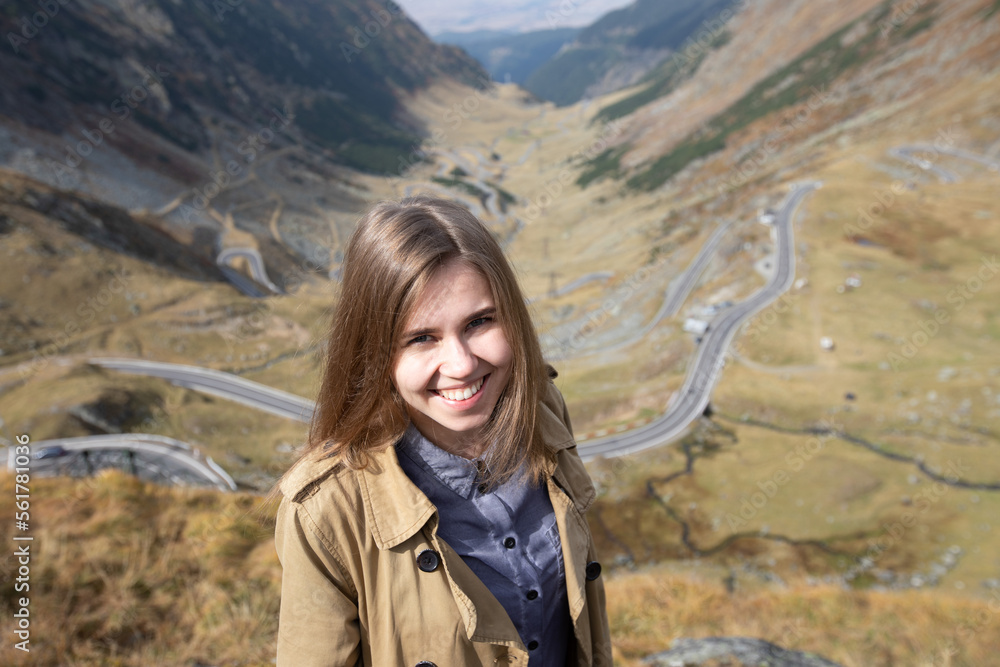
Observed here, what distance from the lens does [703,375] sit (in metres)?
52.7

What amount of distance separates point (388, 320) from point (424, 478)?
100cm

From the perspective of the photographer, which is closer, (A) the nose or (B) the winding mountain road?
(A) the nose

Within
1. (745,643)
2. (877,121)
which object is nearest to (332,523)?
(745,643)

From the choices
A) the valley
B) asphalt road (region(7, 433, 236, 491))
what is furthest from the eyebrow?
asphalt road (region(7, 433, 236, 491))

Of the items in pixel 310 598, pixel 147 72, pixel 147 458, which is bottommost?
pixel 310 598

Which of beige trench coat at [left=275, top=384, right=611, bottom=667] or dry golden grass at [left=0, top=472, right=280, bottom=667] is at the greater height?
dry golden grass at [left=0, top=472, right=280, bottom=667]

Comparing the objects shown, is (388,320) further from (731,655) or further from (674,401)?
(674,401)

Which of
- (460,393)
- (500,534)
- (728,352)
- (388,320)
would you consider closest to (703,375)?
(728,352)

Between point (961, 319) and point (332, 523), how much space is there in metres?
64.7

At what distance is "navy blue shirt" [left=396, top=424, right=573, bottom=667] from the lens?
3.27 m

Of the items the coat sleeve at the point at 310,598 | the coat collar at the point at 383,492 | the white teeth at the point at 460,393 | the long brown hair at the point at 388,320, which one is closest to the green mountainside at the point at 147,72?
the long brown hair at the point at 388,320

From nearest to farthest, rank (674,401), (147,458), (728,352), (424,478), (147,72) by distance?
1. (424,478)
2. (147,458)
3. (674,401)
4. (728,352)
5. (147,72)

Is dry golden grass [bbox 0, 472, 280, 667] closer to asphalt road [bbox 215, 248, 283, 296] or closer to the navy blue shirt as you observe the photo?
the navy blue shirt

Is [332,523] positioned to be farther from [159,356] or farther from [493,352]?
[159,356]
